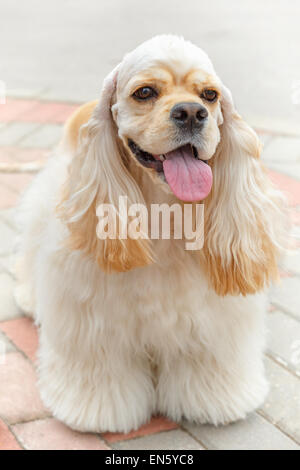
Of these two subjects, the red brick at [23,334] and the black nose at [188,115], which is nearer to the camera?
the black nose at [188,115]

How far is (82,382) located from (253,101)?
3.86 m

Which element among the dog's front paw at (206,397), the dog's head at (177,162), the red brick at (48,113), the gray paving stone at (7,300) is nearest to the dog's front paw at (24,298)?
the gray paving stone at (7,300)

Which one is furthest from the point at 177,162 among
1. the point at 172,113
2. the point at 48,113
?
the point at 48,113

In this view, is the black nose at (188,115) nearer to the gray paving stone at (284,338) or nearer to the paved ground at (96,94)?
the paved ground at (96,94)

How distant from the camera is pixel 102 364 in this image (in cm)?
249

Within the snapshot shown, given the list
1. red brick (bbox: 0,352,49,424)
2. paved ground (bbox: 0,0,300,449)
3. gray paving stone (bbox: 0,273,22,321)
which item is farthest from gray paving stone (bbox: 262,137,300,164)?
red brick (bbox: 0,352,49,424)

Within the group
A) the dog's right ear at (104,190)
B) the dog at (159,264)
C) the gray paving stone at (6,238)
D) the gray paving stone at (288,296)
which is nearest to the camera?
the dog at (159,264)

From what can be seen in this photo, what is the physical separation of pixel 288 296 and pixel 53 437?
1346 millimetres

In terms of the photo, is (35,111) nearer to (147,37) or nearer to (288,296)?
(147,37)

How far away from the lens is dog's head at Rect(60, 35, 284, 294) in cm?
204

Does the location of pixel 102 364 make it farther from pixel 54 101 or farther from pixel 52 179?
pixel 54 101

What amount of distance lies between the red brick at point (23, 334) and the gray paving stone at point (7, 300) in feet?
0.16

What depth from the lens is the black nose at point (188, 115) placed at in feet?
6.42

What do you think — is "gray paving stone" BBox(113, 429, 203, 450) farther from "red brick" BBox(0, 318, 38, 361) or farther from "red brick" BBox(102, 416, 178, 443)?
"red brick" BBox(0, 318, 38, 361)
